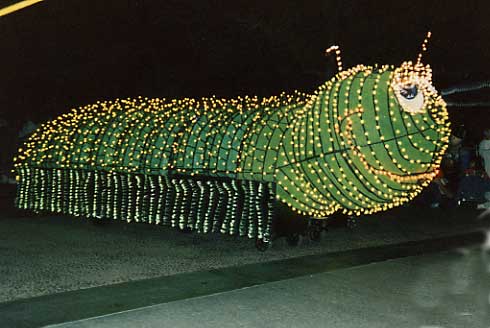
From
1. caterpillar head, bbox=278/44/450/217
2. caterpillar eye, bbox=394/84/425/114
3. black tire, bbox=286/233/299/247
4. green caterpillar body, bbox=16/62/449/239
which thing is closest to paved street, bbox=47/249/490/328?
caterpillar head, bbox=278/44/450/217

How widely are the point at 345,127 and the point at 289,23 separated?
409 inches

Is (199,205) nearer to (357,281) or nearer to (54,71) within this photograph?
(357,281)

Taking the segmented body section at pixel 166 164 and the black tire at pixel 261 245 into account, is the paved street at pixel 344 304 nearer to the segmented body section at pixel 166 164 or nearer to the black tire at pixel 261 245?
the black tire at pixel 261 245

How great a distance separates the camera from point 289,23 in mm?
19672

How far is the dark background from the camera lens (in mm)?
18141

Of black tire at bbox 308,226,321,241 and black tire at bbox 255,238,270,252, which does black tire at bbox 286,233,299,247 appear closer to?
black tire at bbox 308,226,321,241

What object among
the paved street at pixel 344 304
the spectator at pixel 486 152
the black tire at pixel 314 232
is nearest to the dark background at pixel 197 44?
the spectator at pixel 486 152

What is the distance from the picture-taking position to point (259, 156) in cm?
1055

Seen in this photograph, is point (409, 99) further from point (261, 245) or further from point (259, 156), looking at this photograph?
point (261, 245)

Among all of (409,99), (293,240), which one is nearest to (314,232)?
(293,240)

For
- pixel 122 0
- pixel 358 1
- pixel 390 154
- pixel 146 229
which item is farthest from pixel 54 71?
pixel 390 154

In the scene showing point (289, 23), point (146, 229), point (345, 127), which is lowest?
point (146, 229)

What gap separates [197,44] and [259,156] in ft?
27.7

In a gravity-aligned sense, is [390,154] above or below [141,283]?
above
